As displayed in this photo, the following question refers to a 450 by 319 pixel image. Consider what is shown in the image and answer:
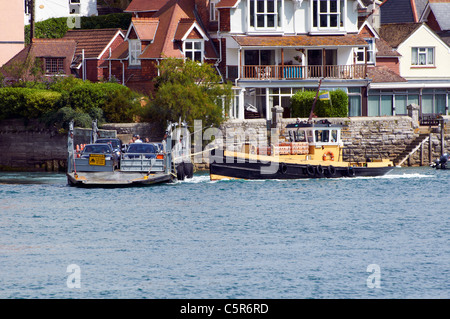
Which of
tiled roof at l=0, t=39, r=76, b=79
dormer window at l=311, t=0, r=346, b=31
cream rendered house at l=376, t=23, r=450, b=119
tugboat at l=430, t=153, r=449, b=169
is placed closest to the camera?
tugboat at l=430, t=153, r=449, b=169

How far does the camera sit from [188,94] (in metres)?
52.3

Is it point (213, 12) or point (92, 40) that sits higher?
point (213, 12)

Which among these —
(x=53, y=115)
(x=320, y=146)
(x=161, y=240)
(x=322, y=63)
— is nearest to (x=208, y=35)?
(x=322, y=63)

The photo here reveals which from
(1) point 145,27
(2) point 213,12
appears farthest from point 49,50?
(2) point 213,12

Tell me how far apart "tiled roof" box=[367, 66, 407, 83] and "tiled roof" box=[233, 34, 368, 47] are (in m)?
3.26

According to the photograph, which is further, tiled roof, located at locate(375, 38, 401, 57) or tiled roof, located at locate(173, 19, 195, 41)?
tiled roof, located at locate(375, 38, 401, 57)

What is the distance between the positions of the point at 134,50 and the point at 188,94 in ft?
33.4

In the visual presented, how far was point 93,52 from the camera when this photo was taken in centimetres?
6375

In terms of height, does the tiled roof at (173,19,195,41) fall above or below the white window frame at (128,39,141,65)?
above

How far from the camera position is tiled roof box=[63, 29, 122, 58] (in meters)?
63.8

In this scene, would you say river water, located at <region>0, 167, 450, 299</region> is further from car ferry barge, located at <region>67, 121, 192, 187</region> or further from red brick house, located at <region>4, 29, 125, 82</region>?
red brick house, located at <region>4, 29, 125, 82</region>

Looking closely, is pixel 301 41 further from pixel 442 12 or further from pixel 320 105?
pixel 442 12

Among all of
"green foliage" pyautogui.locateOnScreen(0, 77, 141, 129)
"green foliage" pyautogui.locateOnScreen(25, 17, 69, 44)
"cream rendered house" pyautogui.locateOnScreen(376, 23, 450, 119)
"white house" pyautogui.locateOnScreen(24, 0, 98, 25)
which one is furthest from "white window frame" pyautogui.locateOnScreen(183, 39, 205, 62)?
"white house" pyautogui.locateOnScreen(24, 0, 98, 25)

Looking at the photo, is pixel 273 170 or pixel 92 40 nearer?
pixel 273 170
